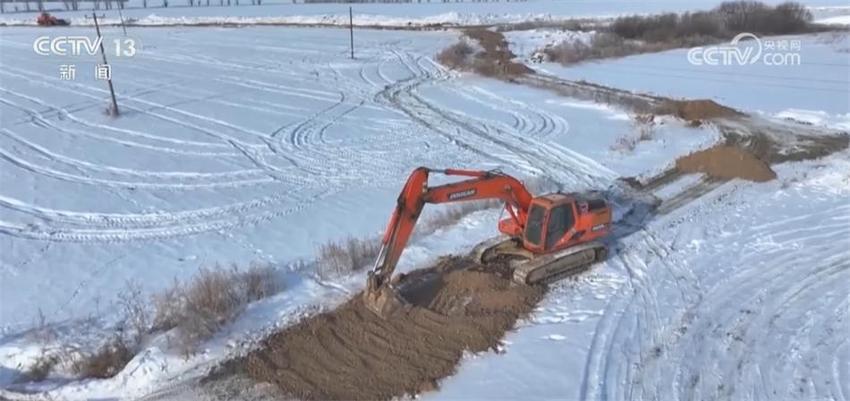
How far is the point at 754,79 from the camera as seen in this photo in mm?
30953

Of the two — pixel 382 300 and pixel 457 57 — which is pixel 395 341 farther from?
pixel 457 57

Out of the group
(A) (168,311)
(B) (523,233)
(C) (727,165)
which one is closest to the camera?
(A) (168,311)

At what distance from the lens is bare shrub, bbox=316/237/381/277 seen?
1191 cm

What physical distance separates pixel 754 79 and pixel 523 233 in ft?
80.0

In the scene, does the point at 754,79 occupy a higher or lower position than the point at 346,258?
higher

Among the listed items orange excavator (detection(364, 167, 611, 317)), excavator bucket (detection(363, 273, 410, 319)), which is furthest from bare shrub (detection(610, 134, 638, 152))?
excavator bucket (detection(363, 273, 410, 319))

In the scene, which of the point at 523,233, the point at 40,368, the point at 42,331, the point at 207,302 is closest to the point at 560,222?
the point at 523,233

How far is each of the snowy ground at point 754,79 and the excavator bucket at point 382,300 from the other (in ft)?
58.6

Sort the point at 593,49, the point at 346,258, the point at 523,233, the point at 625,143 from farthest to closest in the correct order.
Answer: the point at 593,49 < the point at 625,143 < the point at 346,258 < the point at 523,233

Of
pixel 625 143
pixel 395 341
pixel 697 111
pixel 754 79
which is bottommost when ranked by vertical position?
pixel 395 341

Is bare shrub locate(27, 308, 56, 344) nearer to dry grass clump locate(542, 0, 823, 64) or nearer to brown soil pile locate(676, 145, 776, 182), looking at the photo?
brown soil pile locate(676, 145, 776, 182)

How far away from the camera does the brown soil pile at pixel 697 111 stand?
23.0 metres

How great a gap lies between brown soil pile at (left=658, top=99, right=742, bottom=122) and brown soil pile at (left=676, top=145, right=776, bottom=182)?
6012 millimetres

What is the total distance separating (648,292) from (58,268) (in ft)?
38.6
